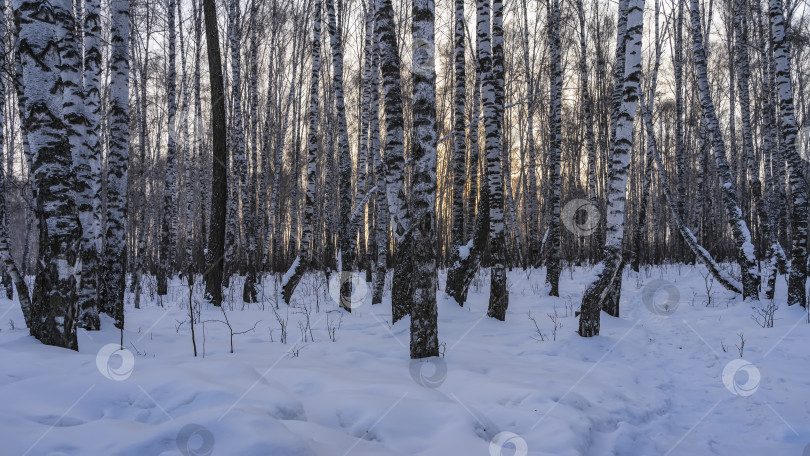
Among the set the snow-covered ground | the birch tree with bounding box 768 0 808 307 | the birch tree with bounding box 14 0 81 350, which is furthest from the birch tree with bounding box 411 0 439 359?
the birch tree with bounding box 768 0 808 307

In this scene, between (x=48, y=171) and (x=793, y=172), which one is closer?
(x=48, y=171)

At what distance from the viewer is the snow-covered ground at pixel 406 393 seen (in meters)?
2.25

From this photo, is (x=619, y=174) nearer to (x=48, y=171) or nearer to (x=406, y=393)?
(x=406, y=393)

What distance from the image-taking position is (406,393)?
10.5 feet

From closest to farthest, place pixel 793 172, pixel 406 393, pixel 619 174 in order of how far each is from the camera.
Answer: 1. pixel 406 393
2. pixel 619 174
3. pixel 793 172

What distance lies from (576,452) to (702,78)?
8.50m

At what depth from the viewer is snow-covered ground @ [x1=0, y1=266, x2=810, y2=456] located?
2.25m

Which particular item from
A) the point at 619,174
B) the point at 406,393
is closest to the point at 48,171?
the point at 406,393

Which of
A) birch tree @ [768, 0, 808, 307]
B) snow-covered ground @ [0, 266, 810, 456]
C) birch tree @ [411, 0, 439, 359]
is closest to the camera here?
snow-covered ground @ [0, 266, 810, 456]

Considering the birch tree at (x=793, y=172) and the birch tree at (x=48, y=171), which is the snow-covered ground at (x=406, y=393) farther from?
the birch tree at (x=793, y=172)

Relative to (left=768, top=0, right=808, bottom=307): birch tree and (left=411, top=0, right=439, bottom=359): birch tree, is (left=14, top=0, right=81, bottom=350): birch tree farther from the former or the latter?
(left=768, top=0, right=808, bottom=307): birch tree

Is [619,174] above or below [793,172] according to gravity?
below

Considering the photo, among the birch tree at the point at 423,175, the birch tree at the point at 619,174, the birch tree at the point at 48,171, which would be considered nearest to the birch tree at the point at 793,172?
the birch tree at the point at 619,174

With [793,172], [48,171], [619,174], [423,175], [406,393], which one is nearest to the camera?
[406,393]
